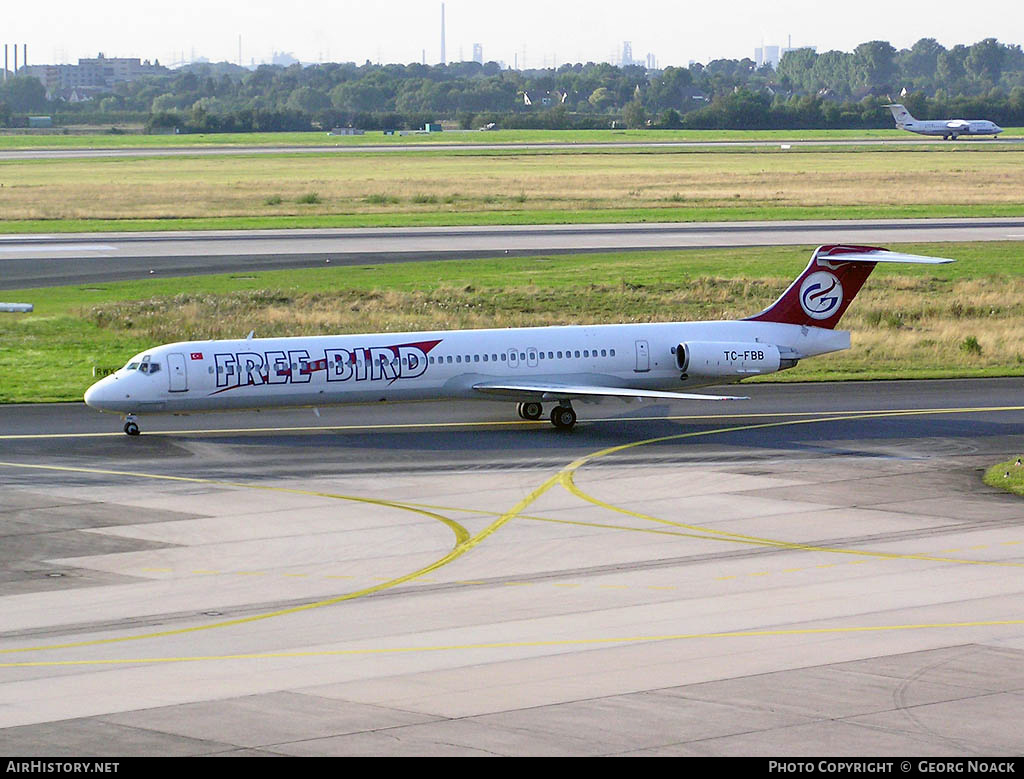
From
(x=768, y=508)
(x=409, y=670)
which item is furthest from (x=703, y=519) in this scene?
(x=409, y=670)

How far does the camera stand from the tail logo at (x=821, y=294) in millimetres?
46031

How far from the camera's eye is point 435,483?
36562mm

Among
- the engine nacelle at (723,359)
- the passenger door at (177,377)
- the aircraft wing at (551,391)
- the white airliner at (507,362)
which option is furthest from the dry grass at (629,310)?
the passenger door at (177,377)

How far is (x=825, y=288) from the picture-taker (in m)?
46.2

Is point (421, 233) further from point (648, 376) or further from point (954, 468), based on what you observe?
point (954, 468)

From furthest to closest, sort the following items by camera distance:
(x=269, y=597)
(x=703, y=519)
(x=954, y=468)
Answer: (x=954, y=468) < (x=703, y=519) < (x=269, y=597)

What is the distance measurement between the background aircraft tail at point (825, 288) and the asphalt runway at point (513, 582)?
315 cm

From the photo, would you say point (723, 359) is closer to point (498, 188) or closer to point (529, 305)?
point (529, 305)

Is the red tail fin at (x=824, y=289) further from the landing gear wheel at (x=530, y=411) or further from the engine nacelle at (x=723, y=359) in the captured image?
the landing gear wheel at (x=530, y=411)

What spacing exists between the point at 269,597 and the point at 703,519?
10.9m

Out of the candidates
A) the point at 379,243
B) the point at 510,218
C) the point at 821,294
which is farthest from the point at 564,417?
the point at 510,218

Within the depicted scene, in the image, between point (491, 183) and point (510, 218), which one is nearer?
point (510, 218)

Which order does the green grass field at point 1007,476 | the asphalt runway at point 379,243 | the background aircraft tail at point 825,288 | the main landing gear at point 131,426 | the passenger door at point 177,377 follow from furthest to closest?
1. the asphalt runway at point 379,243
2. the background aircraft tail at point 825,288
3. the main landing gear at point 131,426
4. the passenger door at point 177,377
5. the green grass field at point 1007,476

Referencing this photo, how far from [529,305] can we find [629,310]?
4772mm
